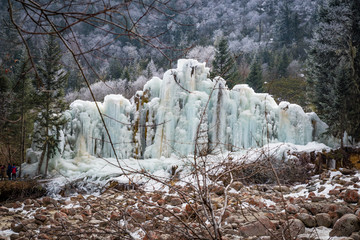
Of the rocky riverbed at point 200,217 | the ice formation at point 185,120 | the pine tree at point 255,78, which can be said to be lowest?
the rocky riverbed at point 200,217

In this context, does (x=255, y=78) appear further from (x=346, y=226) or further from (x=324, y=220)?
(x=346, y=226)

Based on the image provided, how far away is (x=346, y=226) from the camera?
2.64 m

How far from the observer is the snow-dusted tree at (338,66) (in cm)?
832

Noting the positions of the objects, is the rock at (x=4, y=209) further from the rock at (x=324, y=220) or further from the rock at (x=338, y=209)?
the rock at (x=338, y=209)

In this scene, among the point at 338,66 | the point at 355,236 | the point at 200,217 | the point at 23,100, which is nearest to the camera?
the point at 200,217

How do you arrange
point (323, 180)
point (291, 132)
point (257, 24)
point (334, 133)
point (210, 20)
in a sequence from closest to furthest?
1. point (323, 180)
2. point (334, 133)
3. point (291, 132)
4. point (257, 24)
5. point (210, 20)

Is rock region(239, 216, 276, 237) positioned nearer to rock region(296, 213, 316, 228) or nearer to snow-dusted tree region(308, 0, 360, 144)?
rock region(296, 213, 316, 228)

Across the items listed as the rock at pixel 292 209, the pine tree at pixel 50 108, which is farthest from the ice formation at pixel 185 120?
the rock at pixel 292 209

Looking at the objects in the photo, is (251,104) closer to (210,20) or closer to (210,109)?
(210,109)

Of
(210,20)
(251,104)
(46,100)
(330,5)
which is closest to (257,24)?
(210,20)

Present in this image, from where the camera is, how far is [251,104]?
10.2 meters

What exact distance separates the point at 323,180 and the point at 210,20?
4942 cm

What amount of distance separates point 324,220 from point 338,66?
8491 millimetres

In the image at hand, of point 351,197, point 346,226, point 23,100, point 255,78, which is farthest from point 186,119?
point 255,78
